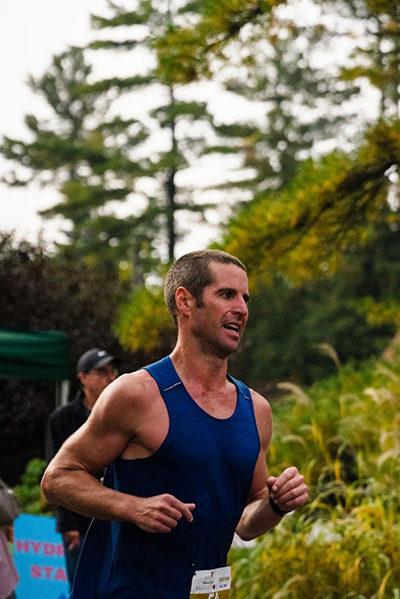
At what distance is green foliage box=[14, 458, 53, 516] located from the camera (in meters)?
9.86

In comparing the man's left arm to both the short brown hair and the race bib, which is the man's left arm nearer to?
the race bib

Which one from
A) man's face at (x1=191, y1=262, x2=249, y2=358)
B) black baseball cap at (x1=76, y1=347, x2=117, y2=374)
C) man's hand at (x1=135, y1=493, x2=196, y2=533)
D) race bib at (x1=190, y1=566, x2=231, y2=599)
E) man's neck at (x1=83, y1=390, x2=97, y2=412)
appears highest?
man's face at (x1=191, y1=262, x2=249, y2=358)

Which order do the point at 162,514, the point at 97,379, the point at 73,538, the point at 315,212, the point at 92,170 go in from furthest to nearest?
1. the point at 92,170
2. the point at 315,212
3. the point at 97,379
4. the point at 73,538
5. the point at 162,514

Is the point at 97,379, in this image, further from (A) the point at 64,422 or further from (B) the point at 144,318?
(B) the point at 144,318

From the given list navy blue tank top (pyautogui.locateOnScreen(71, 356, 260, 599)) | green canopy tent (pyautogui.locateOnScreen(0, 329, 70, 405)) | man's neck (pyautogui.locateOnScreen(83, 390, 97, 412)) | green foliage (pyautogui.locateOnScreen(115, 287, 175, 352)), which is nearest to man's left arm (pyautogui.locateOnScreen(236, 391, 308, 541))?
navy blue tank top (pyautogui.locateOnScreen(71, 356, 260, 599))

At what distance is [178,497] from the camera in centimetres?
271

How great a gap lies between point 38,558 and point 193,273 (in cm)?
394

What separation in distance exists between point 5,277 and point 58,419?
8802 mm

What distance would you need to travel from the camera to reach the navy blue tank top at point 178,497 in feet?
8.90

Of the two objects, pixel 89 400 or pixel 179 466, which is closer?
pixel 179 466

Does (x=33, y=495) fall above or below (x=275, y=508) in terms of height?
below

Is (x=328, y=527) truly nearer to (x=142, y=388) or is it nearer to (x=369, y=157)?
(x=369, y=157)

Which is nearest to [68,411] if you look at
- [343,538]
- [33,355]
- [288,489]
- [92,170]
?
[343,538]

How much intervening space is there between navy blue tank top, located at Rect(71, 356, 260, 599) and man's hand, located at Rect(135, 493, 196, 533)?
5.6 inches
